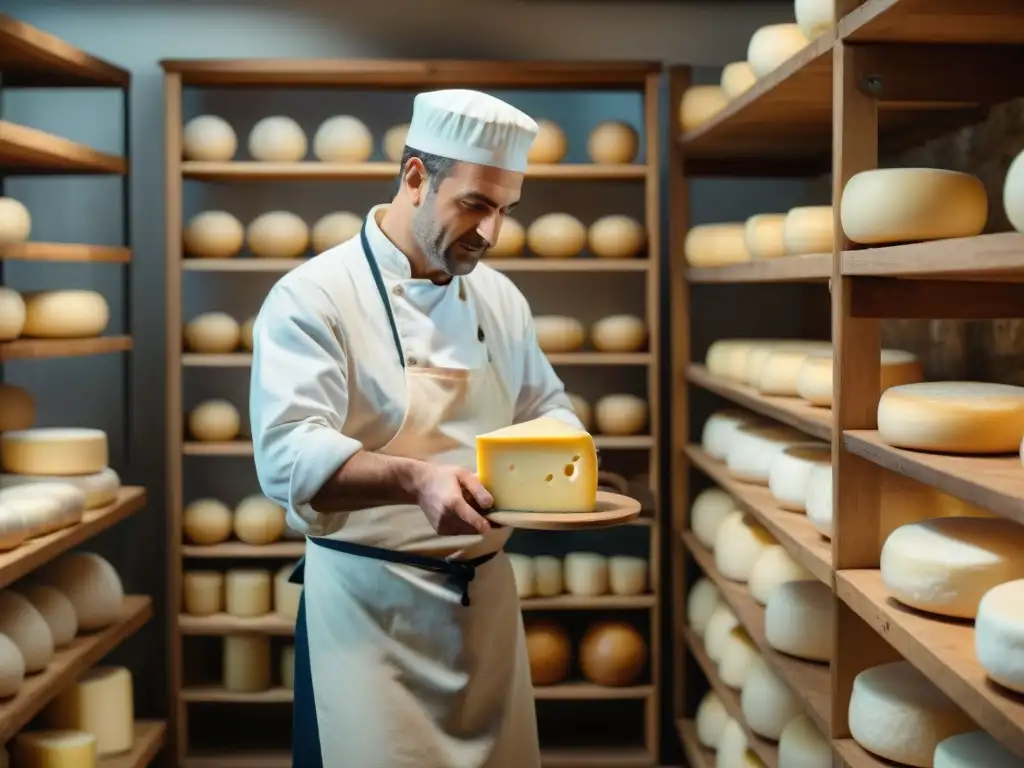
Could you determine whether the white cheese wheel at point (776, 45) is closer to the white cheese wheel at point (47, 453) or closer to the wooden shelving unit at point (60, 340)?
the wooden shelving unit at point (60, 340)

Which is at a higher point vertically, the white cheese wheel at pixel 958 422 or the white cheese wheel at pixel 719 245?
the white cheese wheel at pixel 719 245

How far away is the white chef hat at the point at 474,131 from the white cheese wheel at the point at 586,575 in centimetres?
169

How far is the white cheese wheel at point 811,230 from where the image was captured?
2264 millimetres

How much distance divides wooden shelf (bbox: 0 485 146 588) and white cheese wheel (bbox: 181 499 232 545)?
0.20 m

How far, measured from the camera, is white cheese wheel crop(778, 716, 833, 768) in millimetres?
2166

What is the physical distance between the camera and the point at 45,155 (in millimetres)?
2777

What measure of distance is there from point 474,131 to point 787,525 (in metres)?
0.95

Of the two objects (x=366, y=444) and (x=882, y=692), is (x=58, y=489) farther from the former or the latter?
(x=882, y=692)

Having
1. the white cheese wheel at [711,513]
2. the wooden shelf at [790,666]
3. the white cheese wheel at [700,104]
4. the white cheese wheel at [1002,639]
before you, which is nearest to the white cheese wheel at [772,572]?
the wooden shelf at [790,666]

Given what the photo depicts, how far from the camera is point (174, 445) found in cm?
338

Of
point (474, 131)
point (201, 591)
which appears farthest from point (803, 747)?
point (201, 591)

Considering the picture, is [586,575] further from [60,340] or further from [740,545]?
[60,340]

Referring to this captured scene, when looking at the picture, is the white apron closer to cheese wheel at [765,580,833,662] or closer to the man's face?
the man's face

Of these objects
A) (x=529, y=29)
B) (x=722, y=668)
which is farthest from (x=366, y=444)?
(x=529, y=29)
